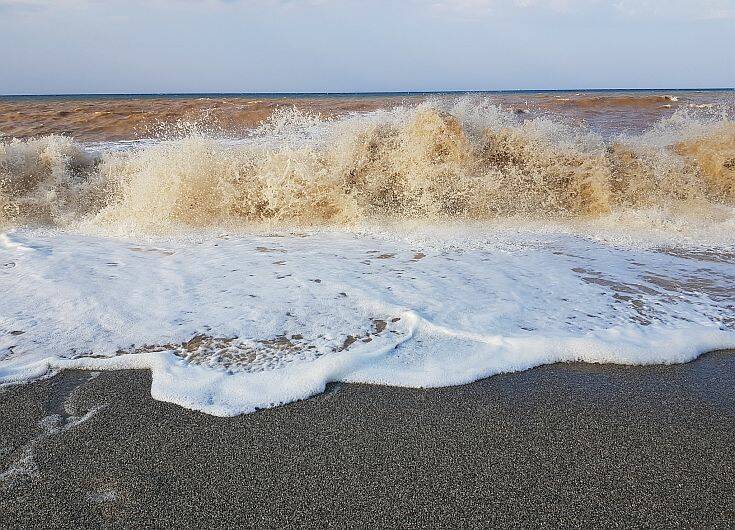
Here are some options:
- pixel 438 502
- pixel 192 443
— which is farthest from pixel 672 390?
pixel 192 443

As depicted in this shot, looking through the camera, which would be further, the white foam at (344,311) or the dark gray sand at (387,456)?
the white foam at (344,311)

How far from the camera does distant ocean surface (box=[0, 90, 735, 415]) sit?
8.30ft

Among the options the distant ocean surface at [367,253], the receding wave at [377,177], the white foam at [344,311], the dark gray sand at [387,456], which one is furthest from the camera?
the receding wave at [377,177]

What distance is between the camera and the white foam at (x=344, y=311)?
2.40 meters

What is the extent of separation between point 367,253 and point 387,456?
8.55 ft

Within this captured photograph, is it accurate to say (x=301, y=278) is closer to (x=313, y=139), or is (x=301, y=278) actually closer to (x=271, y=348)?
(x=271, y=348)

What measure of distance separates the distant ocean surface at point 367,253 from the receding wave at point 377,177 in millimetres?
26

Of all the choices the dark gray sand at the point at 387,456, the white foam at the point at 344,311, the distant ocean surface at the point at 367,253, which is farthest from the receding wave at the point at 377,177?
the dark gray sand at the point at 387,456

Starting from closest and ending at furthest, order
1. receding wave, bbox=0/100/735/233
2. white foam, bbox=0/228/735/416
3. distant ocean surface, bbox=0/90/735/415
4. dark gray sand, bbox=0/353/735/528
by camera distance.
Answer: dark gray sand, bbox=0/353/735/528 → white foam, bbox=0/228/735/416 → distant ocean surface, bbox=0/90/735/415 → receding wave, bbox=0/100/735/233

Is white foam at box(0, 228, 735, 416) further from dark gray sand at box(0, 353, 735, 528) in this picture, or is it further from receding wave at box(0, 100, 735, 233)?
receding wave at box(0, 100, 735, 233)

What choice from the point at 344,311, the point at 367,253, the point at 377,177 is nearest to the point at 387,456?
the point at 344,311

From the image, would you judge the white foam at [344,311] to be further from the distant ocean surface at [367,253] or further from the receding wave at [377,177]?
the receding wave at [377,177]

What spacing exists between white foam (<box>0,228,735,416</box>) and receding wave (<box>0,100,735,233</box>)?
137 centimetres

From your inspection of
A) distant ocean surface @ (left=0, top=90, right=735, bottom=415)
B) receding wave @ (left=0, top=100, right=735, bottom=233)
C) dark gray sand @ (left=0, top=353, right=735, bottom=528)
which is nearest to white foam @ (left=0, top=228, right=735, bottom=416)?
distant ocean surface @ (left=0, top=90, right=735, bottom=415)
